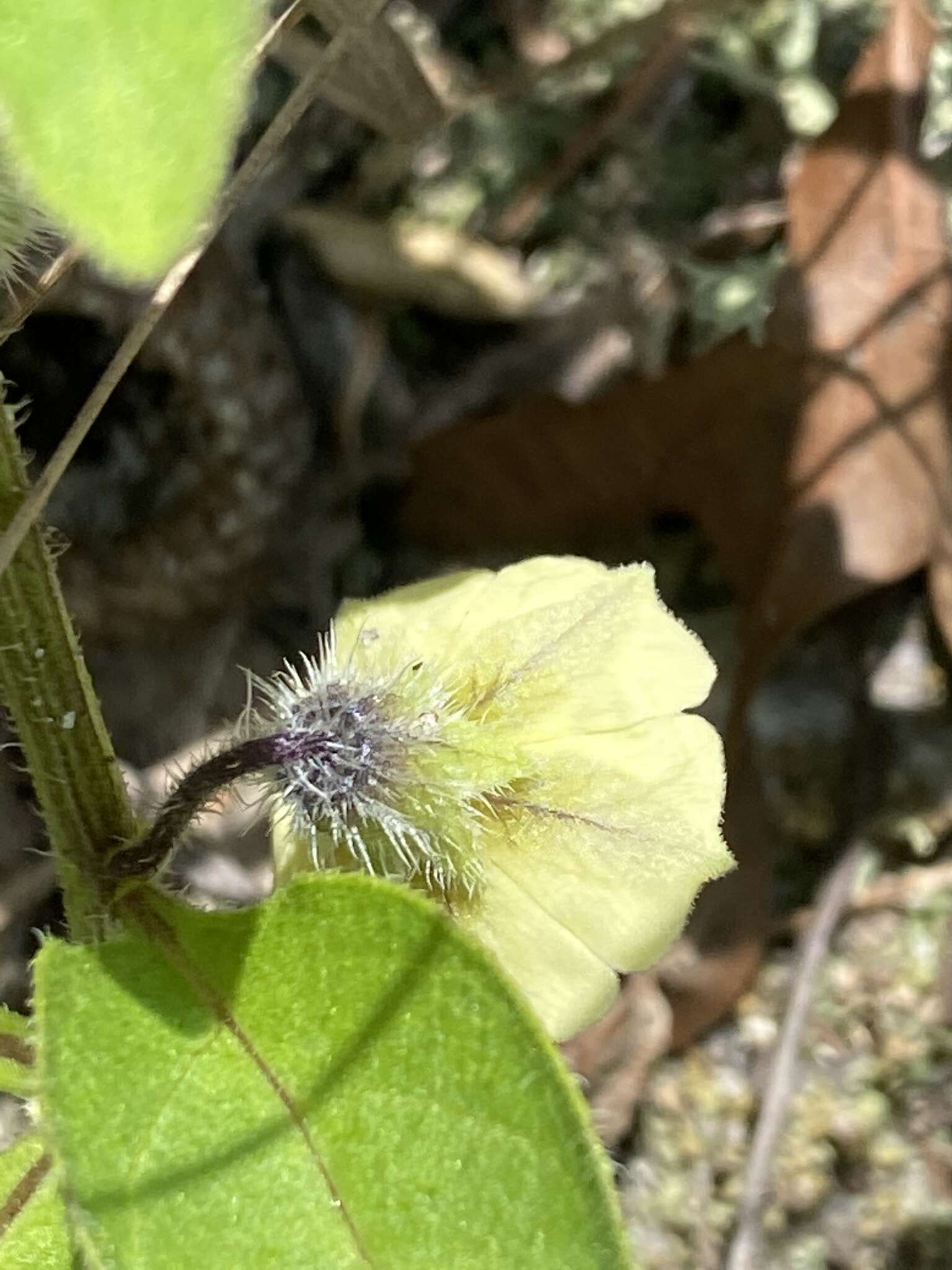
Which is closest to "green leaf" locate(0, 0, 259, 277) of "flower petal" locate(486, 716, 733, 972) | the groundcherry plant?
the groundcherry plant

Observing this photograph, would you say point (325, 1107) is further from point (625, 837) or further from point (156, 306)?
point (156, 306)

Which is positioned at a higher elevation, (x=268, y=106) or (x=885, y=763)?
(x=268, y=106)

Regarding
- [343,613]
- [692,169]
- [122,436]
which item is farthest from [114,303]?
[692,169]

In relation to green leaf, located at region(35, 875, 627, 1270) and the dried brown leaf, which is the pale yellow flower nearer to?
green leaf, located at region(35, 875, 627, 1270)

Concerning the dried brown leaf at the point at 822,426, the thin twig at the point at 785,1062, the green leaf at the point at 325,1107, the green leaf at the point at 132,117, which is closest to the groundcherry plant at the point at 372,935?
the green leaf at the point at 325,1107

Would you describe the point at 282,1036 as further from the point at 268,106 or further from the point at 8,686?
the point at 268,106

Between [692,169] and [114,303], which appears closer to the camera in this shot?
[114,303]

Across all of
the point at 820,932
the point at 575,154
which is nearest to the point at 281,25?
the point at 575,154

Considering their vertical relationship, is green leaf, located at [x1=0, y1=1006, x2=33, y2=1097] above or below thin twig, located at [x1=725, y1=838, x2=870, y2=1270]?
above
